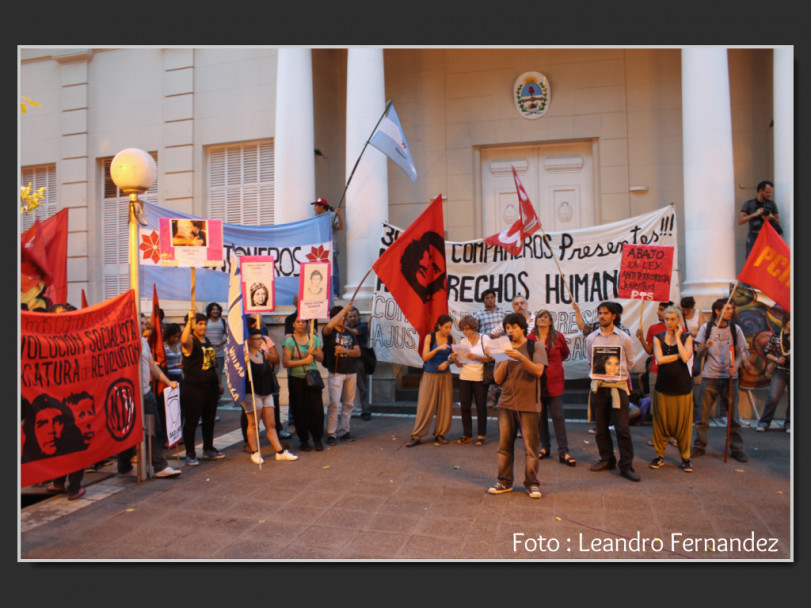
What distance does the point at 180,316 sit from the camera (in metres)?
12.9

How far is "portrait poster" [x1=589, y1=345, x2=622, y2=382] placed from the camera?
6.34 m

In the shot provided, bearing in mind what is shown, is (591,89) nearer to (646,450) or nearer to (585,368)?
(585,368)

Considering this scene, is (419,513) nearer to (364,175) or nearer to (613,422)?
(613,422)

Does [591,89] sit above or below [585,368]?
above

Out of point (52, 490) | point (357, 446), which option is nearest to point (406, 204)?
point (357, 446)

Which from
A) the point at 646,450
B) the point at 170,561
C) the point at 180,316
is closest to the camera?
the point at 170,561

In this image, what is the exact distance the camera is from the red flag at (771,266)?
6.31 metres

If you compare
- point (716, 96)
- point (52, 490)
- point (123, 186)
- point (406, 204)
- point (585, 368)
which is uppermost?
point (716, 96)

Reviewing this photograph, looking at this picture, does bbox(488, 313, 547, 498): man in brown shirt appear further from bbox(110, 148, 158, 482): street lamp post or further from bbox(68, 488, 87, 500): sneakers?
bbox(68, 488, 87, 500): sneakers

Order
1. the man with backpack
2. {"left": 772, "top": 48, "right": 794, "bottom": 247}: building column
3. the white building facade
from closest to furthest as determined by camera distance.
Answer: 1. the man with backpack
2. {"left": 772, "top": 48, "right": 794, "bottom": 247}: building column
3. the white building facade

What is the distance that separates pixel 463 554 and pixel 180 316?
32.9 feet

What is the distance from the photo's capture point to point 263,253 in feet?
33.3

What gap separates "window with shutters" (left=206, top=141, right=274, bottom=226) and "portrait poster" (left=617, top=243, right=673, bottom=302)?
787 cm

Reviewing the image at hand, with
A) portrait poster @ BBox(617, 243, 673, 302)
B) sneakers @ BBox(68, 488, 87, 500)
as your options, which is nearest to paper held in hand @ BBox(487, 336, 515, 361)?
portrait poster @ BBox(617, 243, 673, 302)
